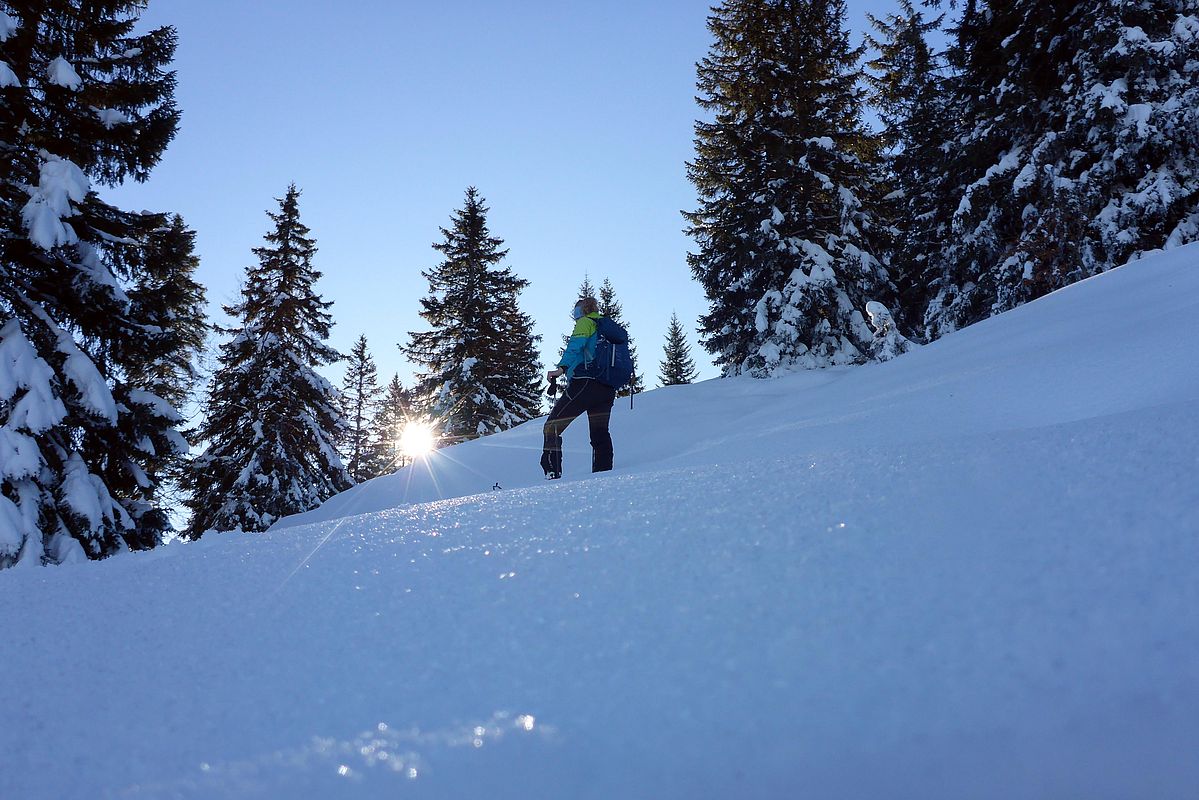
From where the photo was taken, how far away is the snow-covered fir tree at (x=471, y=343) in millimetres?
21719

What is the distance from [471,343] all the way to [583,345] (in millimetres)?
17238

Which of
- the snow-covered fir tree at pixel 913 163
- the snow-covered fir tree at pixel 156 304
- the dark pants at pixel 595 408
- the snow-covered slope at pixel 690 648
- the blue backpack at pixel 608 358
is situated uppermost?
the snow-covered fir tree at pixel 913 163

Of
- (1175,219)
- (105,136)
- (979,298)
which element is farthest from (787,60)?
(105,136)

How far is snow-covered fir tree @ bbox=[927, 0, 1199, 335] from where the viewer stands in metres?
10.1

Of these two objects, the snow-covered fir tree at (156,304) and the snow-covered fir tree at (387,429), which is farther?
the snow-covered fir tree at (387,429)

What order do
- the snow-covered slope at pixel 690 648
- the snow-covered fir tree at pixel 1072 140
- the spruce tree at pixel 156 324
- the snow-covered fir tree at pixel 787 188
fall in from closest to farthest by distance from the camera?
the snow-covered slope at pixel 690 648 < the spruce tree at pixel 156 324 < the snow-covered fir tree at pixel 1072 140 < the snow-covered fir tree at pixel 787 188

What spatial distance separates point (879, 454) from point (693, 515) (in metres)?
0.90

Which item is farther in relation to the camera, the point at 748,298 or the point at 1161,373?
the point at 748,298

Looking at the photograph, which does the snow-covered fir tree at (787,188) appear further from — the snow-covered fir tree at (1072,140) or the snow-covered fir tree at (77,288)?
the snow-covered fir tree at (77,288)

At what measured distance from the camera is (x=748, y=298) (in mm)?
15883

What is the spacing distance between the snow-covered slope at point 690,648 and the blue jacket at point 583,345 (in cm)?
378

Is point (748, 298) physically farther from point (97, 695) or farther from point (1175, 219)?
point (97, 695)

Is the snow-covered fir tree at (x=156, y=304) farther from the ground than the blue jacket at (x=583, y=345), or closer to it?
farther from the ground

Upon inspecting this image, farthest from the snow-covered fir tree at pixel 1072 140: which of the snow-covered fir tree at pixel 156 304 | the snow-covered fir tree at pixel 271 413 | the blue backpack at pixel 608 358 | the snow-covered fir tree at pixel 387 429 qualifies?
the snow-covered fir tree at pixel 387 429
